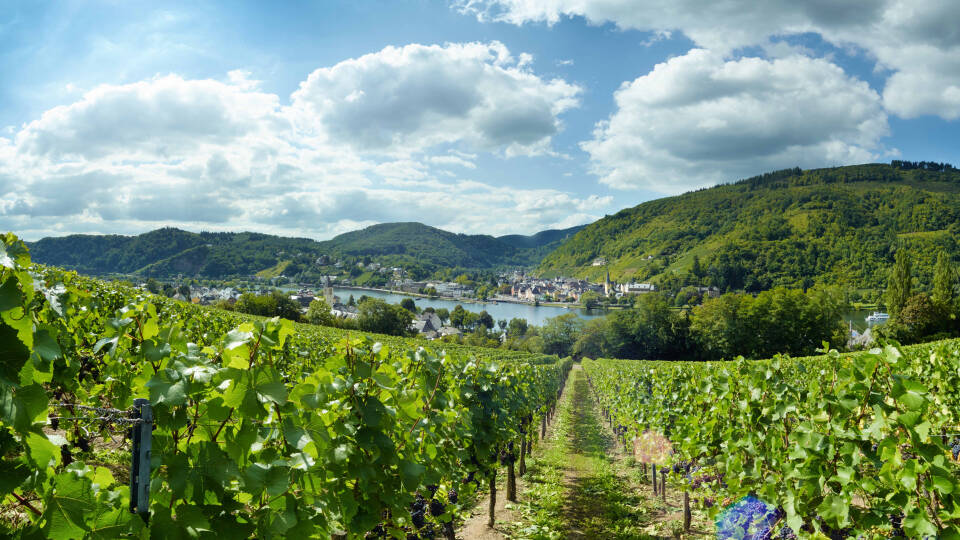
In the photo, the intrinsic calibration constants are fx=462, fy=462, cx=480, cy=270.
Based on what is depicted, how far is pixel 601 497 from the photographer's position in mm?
9414

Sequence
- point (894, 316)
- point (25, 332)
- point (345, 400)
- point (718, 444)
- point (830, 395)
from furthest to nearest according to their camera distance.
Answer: point (894, 316)
point (718, 444)
point (830, 395)
point (345, 400)
point (25, 332)

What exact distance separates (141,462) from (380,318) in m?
62.6

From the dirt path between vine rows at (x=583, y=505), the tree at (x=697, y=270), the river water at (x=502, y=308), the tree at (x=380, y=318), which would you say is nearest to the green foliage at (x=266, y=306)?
the tree at (x=380, y=318)

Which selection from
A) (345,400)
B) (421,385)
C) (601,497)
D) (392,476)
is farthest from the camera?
(601,497)

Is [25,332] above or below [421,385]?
above

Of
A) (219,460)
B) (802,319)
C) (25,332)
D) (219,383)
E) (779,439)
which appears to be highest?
(25,332)

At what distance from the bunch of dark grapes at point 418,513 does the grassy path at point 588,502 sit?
2861 mm

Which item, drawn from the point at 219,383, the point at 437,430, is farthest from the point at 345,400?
the point at 437,430

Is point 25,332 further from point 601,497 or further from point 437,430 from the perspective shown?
point 601,497

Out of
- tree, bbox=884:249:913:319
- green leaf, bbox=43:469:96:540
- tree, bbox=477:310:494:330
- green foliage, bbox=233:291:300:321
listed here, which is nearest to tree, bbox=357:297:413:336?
green foliage, bbox=233:291:300:321

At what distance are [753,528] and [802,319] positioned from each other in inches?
2858

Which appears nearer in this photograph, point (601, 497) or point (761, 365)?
point (761, 365)

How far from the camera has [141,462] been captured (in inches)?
65.1

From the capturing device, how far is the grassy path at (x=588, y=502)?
745 centimetres
